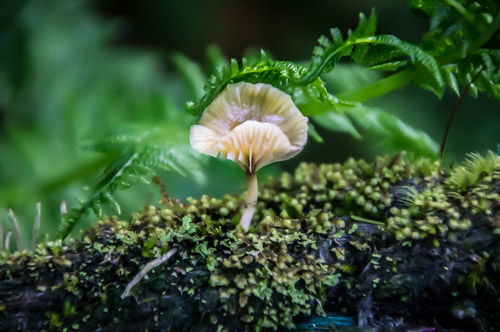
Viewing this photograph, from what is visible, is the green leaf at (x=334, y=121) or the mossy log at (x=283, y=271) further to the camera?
the green leaf at (x=334, y=121)

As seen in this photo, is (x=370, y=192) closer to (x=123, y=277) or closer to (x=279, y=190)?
(x=279, y=190)

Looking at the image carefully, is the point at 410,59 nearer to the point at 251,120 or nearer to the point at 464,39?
the point at 464,39

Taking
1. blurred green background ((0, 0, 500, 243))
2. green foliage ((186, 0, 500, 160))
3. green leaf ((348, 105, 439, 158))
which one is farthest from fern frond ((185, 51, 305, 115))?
blurred green background ((0, 0, 500, 243))

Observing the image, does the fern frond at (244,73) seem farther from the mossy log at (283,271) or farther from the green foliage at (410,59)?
the mossy log at (283,271)

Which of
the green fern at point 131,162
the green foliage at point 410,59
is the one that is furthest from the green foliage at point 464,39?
the green fern at point 131,162

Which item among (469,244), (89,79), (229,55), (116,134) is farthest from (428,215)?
(229,55)

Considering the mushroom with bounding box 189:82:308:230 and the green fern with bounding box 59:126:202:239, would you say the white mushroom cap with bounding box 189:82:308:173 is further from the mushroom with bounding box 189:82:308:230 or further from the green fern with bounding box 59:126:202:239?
the green fern with bounding box 59:126:202:239

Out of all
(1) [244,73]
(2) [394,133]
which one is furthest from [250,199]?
(2) [394,133]
